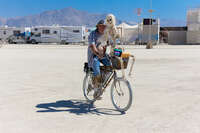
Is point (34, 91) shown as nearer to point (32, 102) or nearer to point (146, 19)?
point (32, 102)

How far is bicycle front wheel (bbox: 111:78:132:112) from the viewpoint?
16.3 feet

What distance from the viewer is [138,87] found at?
769 centimetres

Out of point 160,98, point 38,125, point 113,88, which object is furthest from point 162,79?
point 38,125

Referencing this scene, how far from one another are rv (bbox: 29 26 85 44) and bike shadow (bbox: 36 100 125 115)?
37.5 metres

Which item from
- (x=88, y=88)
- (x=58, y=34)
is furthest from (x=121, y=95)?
(x=58, y=34)

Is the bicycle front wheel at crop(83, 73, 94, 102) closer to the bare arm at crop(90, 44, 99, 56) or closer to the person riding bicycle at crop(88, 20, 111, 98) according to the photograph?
the person riding bicycle at crop(88, 20, 111, 98)

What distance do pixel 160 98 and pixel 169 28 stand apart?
5176cm

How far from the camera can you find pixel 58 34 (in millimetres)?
44375

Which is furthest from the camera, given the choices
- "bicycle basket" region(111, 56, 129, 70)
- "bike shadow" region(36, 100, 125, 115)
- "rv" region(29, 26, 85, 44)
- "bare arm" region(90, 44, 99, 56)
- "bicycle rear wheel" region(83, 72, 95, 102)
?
"rv" region(29, 26, 85, 44)

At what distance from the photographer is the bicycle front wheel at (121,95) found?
Result: 4961 mm

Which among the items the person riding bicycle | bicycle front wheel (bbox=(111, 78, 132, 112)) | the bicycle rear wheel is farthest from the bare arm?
the bicycle rear wheel

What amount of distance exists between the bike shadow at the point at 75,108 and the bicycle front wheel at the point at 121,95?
14 cm

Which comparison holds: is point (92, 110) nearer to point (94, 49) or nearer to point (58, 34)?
point (94, 49)

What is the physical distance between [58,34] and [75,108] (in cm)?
3986
